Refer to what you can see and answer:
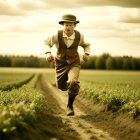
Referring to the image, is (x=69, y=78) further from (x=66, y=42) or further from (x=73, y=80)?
(x=66, y=42)

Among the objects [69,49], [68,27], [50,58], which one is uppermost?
[68,27]

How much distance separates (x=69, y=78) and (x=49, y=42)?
115 cm

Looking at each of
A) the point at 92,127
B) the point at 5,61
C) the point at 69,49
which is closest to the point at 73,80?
the point at 69,49

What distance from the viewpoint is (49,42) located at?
35.7 ft

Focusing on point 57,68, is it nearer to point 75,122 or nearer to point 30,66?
point 75,122

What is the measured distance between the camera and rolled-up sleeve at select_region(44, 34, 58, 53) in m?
10.7

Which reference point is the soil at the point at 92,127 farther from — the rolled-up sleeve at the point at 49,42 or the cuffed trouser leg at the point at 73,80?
the rolled-up sleeve at the point at 49,42

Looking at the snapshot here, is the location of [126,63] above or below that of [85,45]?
below

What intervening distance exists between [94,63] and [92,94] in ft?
362

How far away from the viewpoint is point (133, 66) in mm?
118625

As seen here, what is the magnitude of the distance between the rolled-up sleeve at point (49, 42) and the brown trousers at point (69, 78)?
2.15ft

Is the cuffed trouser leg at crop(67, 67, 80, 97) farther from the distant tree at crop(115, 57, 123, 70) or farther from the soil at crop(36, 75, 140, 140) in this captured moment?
the distant tree at crop(115, 57, 123, 70)

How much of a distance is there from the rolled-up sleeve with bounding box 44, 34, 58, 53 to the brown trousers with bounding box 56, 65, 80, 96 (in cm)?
65

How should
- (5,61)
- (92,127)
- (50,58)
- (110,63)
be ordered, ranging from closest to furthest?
(92,127) → (50,58) → (110,63) → (5,61)
